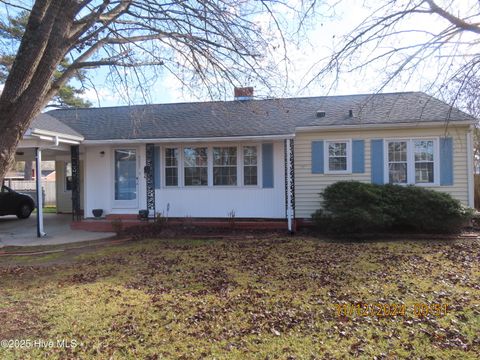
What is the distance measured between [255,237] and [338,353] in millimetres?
7018

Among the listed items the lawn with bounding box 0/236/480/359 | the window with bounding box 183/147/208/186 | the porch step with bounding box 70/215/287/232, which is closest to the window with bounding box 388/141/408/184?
the lawn with bounding box 0/236/480/359

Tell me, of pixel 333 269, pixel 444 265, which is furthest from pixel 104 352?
pixel 444 265

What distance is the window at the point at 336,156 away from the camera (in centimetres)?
1223

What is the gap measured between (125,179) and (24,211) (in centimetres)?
644

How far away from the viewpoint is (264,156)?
1237 cm

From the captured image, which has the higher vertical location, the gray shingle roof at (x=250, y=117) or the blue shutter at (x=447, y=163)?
the gray shingle roof at (x=250, y=117)

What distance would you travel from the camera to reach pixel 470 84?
7.13m

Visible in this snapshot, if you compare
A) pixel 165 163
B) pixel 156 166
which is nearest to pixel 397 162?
pixel 165 163

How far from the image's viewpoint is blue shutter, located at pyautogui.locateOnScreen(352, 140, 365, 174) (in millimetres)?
12078

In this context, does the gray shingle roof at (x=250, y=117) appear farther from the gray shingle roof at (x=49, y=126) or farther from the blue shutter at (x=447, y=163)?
the blue shutter at (x=447, y=163)

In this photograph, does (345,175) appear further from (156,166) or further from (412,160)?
(156,166)

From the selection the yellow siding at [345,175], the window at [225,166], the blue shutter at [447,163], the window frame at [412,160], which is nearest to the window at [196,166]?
the window at [225,166]

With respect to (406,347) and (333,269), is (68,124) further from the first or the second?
(406,347)

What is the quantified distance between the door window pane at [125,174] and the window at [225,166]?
290 cm
